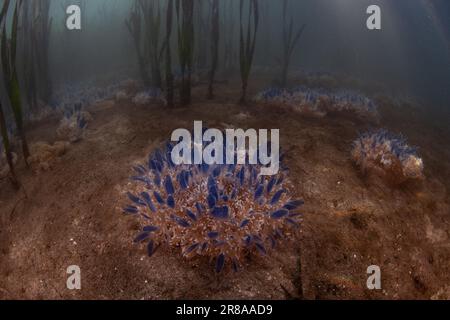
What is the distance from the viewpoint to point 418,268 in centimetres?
321

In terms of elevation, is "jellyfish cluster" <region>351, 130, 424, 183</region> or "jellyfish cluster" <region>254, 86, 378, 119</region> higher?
"jellyfish cluster" <region>254, 86, 378, 119</region>

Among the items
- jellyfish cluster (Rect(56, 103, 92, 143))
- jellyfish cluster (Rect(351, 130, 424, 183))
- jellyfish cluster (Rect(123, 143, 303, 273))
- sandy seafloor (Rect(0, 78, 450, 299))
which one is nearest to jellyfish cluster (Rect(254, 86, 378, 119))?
sandy seafloor (Rect(0, 78, 450, 299))

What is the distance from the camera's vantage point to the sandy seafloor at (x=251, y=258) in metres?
2.78

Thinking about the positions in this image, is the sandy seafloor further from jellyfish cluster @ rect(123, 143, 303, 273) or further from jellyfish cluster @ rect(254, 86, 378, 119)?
jellyfish cluster @ rect(254, 86, 378, 119)

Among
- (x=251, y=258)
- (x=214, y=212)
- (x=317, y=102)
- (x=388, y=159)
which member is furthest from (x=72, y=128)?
(x=388, y=159)

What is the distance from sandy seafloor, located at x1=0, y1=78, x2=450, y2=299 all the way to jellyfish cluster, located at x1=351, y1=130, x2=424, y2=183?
159 mm

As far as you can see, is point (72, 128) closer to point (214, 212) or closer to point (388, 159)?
point (214, 212)

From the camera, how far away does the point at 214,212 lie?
278cm

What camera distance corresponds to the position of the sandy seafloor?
2.78m

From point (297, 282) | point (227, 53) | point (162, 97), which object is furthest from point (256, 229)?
point (227, 53)

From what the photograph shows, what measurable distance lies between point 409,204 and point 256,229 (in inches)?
92.6

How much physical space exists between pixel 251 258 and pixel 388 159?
254cm

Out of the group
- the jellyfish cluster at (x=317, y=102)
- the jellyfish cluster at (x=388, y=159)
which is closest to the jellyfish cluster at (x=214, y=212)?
the jellyfish cluster at (x=388, y=159)
